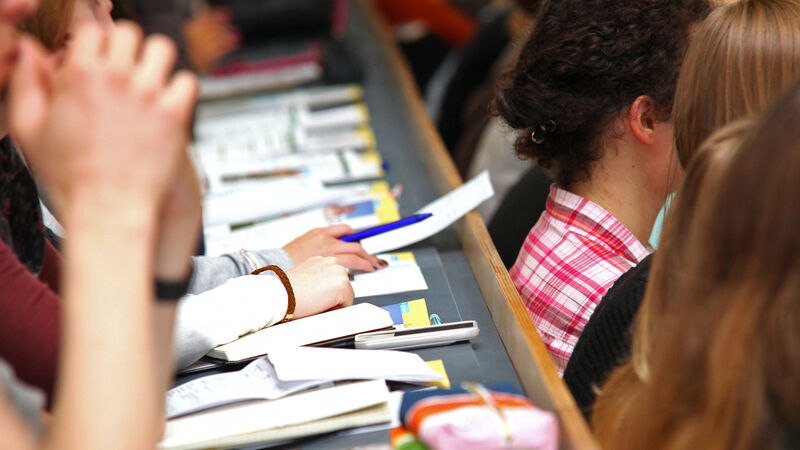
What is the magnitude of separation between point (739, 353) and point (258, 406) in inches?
21.8

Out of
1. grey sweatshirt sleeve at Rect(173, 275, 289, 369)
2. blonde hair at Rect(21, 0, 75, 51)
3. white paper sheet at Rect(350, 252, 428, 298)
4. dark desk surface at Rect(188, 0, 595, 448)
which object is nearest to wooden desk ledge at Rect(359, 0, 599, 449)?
dark desk surface at Rect(188, 0, 595, 448)

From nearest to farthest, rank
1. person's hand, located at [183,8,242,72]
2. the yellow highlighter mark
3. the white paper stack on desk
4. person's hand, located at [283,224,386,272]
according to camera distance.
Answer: the yellow highlighter mark < person's hand, located at [283,224,386,272] < the white paper stack on desk < person's hand, located at [183,8,242,72]

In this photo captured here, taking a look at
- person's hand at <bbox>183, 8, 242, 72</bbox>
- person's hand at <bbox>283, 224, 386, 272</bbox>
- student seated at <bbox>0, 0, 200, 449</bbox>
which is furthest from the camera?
person's hand at <bbox>183, 8, 242, 72</bbox>

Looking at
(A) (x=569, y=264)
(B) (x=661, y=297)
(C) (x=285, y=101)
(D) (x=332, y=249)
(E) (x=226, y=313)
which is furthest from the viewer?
(C) (x=285, y=101)

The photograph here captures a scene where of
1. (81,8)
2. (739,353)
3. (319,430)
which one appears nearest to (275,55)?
(81,8)

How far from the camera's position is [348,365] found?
1.08 metres

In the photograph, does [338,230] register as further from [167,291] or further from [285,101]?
[285,101]

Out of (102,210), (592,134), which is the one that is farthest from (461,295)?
(102,210)

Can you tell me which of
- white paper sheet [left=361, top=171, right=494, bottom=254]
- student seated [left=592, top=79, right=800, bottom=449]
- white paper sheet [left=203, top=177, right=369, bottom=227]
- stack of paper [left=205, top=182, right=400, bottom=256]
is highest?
white paper sheet [left=203, top=177, right=369, bottom=227]

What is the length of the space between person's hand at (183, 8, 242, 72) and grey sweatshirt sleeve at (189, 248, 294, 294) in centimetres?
170

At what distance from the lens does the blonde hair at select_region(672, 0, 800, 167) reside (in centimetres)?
114

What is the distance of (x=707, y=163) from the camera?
2.83ft

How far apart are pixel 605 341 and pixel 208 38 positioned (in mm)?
2407

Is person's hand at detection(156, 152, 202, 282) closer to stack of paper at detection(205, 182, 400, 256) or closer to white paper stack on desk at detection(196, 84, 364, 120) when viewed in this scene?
stack of paper at detection(205, 182, 400, 256)
